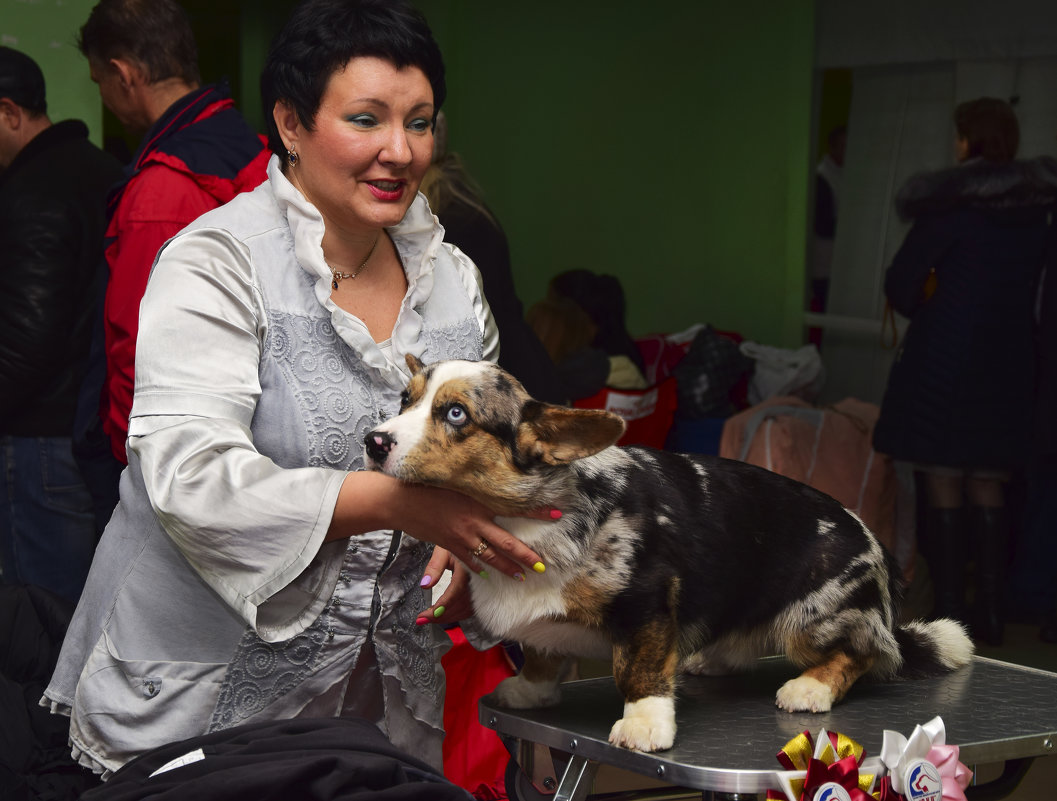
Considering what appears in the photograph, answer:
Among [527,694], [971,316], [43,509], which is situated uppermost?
[971,316]

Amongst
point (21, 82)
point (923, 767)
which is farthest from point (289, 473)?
point (21, 82)

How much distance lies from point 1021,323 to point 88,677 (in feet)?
13.4

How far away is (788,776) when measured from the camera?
4.85ft

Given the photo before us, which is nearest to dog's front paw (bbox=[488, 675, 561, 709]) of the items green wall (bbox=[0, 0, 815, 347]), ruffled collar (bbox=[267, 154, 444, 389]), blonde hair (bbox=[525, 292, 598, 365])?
ruffled collar (bbox=[267, 154, 444, 389])

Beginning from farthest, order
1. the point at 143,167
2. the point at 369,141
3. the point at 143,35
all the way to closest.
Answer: the point at 143,35, the point at 143,167, the point at 369,141

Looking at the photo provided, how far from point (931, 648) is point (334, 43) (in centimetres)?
130

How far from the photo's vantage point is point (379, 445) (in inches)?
59.0

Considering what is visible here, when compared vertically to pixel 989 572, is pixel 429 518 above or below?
above

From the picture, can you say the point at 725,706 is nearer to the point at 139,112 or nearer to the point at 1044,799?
the point at 139,112

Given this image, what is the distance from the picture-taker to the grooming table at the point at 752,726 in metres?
1.55

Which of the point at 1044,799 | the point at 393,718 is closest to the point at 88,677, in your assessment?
the point at 393,718

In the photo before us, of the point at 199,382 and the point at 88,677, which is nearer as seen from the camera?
the point at 199,382

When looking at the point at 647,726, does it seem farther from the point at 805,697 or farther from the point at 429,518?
the point at 429,518

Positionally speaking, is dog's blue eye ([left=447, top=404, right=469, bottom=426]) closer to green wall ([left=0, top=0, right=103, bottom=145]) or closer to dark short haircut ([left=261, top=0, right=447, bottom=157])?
dark short haircut ([left=261, top=0, right=447, bottom=157])
